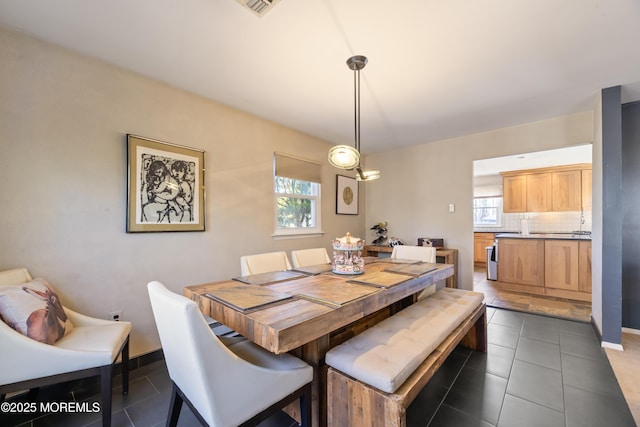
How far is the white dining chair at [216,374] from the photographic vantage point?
1.02 meters

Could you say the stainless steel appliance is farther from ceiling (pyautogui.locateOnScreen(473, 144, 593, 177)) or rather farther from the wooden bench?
the wooden bench

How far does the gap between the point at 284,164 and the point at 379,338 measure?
249 centimetres

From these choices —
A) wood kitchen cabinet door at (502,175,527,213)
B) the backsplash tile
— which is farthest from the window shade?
the backsplash tile

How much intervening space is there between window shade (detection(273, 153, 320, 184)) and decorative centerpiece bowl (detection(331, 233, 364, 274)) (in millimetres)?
1655

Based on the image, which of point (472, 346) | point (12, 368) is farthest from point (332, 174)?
point (12, 368)

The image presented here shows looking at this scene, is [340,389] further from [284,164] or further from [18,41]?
[18,41]

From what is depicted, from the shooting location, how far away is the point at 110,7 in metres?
1.52

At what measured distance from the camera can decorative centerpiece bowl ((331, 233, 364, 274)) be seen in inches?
79.2

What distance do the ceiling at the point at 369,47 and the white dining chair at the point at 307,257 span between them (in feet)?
5.15

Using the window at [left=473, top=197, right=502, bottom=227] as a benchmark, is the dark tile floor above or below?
below

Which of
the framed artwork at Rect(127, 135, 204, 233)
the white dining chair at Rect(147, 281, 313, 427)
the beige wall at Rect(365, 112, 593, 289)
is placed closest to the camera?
the white dining chair at Rect(147, 281, 313, 427)

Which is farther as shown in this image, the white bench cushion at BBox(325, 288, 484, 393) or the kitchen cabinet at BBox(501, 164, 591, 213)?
the kitchen cabinet at BBox(501, 164, 591, 213)

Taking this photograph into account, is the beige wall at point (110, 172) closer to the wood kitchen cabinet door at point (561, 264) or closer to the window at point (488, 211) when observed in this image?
the wood kitchen cabinet door at point (561, 264)

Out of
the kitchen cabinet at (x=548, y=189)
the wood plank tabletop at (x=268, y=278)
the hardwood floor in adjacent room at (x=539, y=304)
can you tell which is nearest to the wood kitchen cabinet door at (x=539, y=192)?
the kitchen cabinet at (x=548, y=189)
